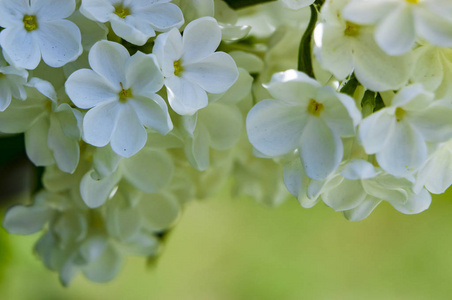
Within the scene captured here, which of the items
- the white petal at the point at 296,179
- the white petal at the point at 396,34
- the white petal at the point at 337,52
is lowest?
the white petal at the point at 296,179

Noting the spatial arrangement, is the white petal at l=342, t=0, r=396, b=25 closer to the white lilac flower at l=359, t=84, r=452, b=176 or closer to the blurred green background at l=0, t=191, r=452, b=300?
the white lilac flower at l=359, t=84, r=452, b=176

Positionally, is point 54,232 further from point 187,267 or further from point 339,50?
point 187,267

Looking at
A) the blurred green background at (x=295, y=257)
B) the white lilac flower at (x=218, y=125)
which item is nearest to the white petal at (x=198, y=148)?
the white lilac flower at (x=218, y=125)

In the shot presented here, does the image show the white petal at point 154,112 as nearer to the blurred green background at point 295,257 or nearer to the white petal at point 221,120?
the white petal at point 221,120

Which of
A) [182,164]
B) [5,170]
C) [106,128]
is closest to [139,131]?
[106,128]

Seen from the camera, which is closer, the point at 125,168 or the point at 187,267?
the point at 125,168

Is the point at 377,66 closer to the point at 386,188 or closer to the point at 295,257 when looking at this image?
the point at 386,188

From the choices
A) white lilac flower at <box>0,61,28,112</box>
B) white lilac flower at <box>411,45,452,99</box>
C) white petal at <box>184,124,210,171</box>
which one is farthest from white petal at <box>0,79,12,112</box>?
white lilac flower at <box>411,45,452,99</box>
